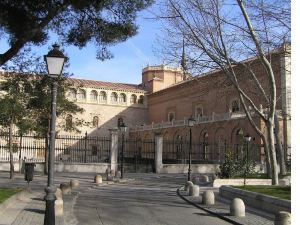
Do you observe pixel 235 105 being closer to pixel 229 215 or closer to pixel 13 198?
A: pixel 229 215

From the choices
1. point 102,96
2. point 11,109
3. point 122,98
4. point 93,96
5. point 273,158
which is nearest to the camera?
point 273,158

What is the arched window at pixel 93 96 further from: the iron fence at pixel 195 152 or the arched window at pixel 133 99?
the iron fence at pixel 195 152

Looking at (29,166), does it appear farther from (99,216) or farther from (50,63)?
(50,63)

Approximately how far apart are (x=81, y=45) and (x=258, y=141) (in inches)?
1178

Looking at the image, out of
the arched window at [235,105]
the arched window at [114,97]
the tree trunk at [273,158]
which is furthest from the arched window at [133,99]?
the tree trunk at [273,158]

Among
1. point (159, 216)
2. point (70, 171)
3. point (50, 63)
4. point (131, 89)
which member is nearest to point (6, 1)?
point (50, 63)

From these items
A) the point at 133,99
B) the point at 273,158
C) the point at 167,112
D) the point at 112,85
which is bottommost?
the point at 273,158

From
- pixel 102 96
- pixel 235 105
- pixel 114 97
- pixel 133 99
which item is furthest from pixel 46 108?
pixel 133 99

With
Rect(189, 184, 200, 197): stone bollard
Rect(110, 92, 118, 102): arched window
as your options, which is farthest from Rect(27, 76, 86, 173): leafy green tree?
Rect(110, 92, 118, 102): arched window

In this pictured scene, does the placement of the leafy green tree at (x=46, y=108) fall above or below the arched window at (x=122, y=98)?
A: below

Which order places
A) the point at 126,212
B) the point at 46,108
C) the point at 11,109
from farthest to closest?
the point at 46,108 → the point at 11,109 → the point at 126,212

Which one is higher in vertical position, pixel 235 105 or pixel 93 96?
pixel 93 96

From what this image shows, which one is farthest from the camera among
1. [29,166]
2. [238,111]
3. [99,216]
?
[238,111]

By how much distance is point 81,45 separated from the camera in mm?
14844
